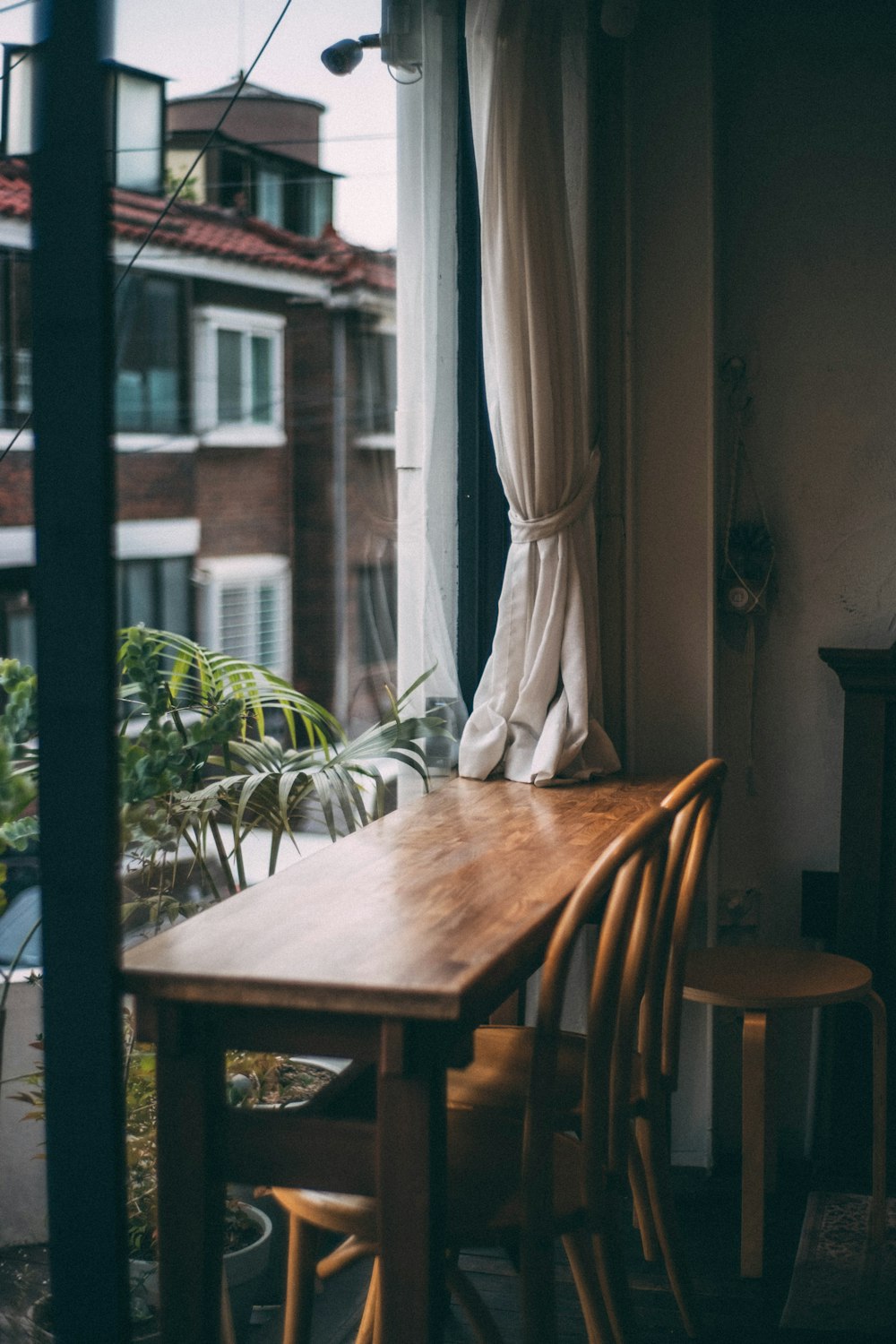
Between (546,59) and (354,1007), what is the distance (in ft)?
6.41

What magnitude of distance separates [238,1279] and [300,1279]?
1.25 feet

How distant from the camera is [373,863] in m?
2.07

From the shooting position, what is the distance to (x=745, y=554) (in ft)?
10.1

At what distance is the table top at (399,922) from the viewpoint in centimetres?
147

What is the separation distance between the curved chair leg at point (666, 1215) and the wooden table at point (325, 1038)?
607mm

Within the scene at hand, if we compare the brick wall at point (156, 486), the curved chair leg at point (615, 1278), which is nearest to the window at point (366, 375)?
the brick wall at point (156, 486)

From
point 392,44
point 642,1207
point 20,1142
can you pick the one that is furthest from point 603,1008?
point 392,44

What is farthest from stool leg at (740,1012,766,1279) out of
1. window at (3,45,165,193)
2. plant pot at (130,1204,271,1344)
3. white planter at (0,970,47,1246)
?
window at (3,45,165,193)

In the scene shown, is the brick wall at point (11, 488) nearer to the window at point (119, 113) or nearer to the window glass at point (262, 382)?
the window at point (119, 113)

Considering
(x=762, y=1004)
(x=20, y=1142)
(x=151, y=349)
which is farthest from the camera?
(x=151, y=349)

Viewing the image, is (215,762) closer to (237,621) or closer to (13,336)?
(13,336)

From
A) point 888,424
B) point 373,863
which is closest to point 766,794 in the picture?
point 888,424

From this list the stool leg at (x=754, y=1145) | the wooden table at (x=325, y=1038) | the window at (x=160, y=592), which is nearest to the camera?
the wooden table at (x=325, y=1038)

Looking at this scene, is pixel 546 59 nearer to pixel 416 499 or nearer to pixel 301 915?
pixel 416 499
